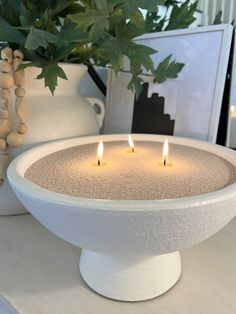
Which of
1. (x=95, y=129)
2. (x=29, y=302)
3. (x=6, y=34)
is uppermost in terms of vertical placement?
(x=6, y=34)

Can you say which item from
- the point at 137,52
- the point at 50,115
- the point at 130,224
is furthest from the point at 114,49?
the point at 130,224

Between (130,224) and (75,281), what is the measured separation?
0.47 ft

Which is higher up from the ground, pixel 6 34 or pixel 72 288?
pixel 6 34

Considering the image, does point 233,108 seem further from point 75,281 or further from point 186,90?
point 75,281

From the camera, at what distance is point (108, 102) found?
609 millimetres

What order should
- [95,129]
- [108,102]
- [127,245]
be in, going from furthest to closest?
[108,102] < [95,129] < [127,245]

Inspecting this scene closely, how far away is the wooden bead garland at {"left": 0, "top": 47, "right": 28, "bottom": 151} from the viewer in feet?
1.34

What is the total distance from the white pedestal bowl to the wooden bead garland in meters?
0.11

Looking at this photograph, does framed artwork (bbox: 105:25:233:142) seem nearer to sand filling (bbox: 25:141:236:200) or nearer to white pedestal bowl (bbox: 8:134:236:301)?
sand filling (bbox: 25:141:236:200)

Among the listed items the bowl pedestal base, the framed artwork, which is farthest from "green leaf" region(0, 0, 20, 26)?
the bowl pedestal base

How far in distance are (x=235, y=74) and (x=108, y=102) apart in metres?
0.23

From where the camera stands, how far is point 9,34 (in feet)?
1.32

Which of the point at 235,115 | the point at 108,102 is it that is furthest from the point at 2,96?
the point at 235,115

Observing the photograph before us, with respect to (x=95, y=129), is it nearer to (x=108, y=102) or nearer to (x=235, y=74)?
(x=108, y=102)
